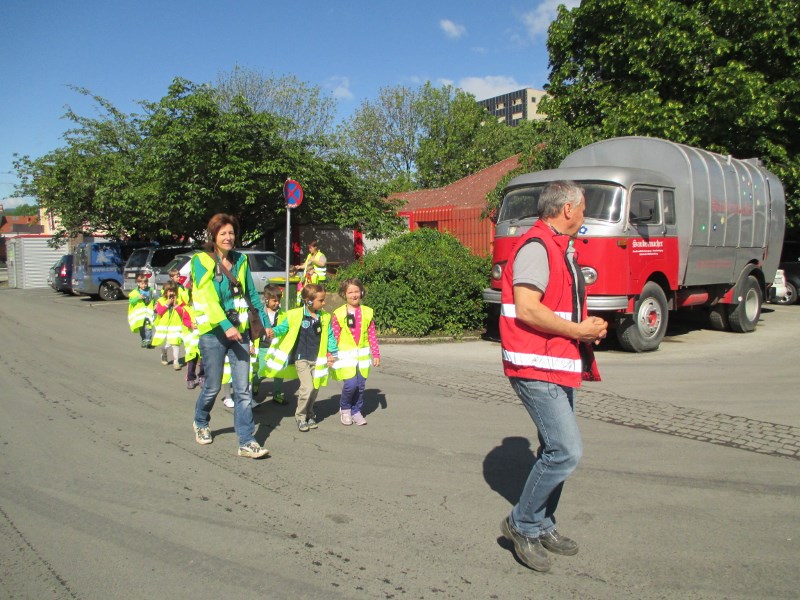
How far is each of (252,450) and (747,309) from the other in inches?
420

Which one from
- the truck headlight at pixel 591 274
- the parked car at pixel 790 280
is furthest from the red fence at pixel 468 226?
the truck headlight at pixel 591 274

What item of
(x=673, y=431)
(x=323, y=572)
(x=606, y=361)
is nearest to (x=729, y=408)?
(x=673, y=431)

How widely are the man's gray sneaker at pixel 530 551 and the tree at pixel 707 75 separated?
14798 mm

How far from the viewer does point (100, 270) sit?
78.4 feet

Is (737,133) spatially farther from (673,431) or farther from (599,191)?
(673,431)

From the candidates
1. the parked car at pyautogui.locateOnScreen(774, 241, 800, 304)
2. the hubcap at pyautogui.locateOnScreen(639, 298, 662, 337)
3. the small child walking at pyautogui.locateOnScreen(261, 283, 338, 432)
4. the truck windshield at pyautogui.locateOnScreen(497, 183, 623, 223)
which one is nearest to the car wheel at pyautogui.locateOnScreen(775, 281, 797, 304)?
the parked car at pyautogui.locateOnScreen(774, 241, 800, 304)

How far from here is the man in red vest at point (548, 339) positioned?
3.47 m

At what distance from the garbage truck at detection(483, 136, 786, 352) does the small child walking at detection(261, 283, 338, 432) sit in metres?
4.58

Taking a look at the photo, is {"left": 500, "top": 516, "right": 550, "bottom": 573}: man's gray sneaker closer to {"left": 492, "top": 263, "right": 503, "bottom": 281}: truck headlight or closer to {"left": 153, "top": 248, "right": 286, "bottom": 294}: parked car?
{"left": 492, "top": 263, "right": 503, "bottom": 281}: truck headlight

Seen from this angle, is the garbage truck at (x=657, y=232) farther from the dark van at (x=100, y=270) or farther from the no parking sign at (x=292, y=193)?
the dark van at (x=100, y=270)

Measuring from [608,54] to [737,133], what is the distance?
379 centimetres

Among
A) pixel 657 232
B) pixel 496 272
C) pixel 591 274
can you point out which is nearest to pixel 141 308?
pixel 496 272

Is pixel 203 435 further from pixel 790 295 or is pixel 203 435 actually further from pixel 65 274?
pixel 65 274

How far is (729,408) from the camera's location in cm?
711
